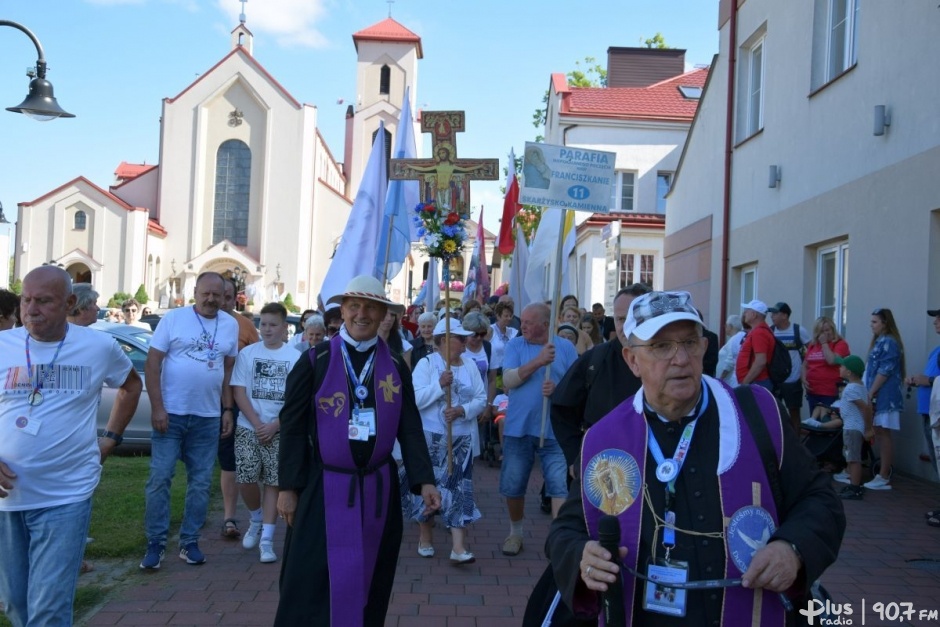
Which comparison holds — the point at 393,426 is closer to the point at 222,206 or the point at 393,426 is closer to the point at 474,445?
the point at 474,445

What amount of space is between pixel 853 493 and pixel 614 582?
776cm

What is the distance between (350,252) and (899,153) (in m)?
6.35

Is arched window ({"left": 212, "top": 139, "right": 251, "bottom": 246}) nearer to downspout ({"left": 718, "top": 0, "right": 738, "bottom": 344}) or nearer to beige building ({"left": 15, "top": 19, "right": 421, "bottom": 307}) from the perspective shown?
beige building ({"left": 15, "top": 19, "right": 421, "bottom": 307})

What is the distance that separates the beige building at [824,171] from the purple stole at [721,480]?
25.4 ft

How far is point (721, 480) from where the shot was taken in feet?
8.34

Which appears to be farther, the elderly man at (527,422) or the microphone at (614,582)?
the elderly man at (527,422)

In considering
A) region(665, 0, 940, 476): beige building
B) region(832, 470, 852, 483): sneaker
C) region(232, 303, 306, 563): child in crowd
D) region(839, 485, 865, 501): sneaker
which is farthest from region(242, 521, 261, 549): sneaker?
region(665, 0, 940, 476): beige building

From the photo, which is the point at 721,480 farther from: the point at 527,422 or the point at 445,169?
the point at 445,169

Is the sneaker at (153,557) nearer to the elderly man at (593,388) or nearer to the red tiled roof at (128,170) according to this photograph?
the elderly man at (593,388)

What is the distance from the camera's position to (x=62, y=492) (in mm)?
4066

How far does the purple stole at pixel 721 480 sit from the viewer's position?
2512 mm

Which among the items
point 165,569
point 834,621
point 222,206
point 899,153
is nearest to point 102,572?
point 165,569

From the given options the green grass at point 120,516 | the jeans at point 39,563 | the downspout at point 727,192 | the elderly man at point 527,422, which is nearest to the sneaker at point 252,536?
the green grass at point 120,516

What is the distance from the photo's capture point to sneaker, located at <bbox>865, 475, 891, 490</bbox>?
31.3 feet
